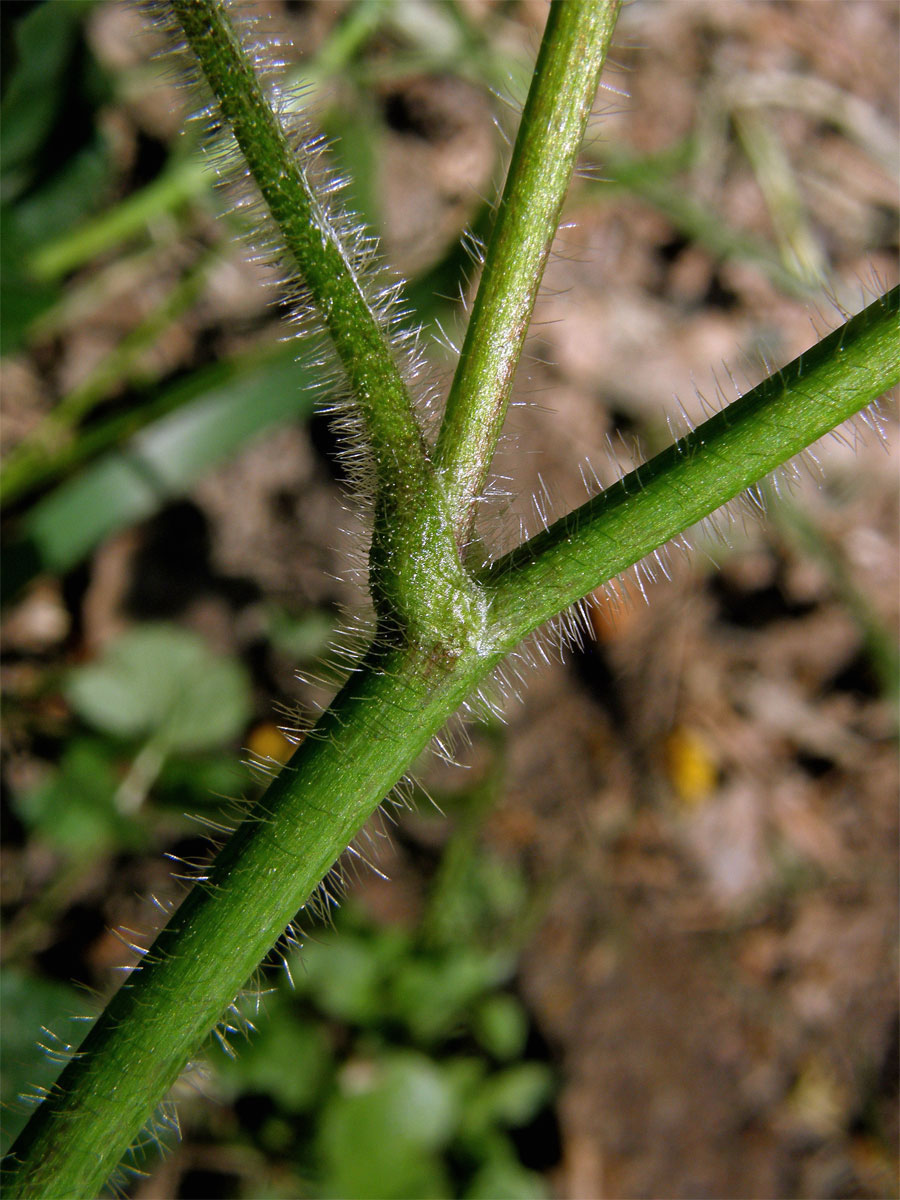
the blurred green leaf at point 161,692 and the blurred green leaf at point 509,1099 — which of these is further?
the blurred green leaf at point 509,1099

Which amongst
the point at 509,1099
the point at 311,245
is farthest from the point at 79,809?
the point at 311,245

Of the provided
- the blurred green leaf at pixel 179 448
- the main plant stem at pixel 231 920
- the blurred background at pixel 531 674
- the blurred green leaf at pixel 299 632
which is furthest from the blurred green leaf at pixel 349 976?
the main plant stem at pixel 231 920

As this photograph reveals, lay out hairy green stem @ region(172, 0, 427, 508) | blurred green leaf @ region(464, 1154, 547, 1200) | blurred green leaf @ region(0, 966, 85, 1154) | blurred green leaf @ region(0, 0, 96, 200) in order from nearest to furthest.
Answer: hairy green stem @ region(172, 0, 427, 508) < blurred green leaf @ region(0, 966, 85, 1154) < blurred green leaf @ region(0, 0, 96, 200) < blurred green leaf @ region(464, 1154, 547, 1200)

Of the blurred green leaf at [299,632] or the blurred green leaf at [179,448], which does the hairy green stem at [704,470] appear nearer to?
the blurred green leaf at [179,448]

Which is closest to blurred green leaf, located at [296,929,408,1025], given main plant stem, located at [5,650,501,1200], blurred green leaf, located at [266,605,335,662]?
blurred green leaf, located at [266,605,335,662]

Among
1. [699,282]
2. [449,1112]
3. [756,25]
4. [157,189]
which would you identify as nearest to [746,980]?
[449,1112]

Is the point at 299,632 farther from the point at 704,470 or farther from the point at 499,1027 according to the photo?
the point at 704,470

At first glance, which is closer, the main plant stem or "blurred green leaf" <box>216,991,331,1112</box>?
the main plant stem

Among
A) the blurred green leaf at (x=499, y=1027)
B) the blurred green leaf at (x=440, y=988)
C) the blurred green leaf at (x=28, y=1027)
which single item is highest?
the blurred green leaf at (x=28, y=1027)

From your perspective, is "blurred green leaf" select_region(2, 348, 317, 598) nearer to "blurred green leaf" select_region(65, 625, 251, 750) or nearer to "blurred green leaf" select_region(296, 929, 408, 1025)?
"blurred green leaf" select_region(65, 625, 251, 750)
